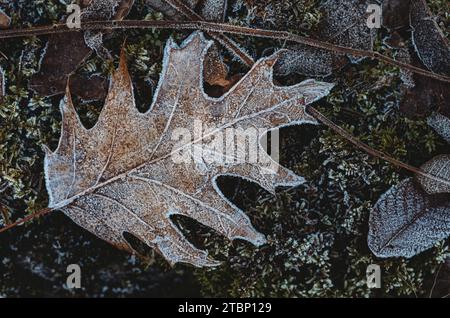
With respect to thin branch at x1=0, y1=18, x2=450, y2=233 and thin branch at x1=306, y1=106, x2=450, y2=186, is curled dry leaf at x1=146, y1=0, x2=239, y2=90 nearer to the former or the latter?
thin branch at x1=0, y1=18, x2=450, y2=233

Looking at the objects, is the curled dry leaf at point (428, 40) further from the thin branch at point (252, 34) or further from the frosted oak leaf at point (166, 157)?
the frosted oak leaf at point (166, 157)

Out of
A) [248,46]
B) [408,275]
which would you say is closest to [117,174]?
[248,46]

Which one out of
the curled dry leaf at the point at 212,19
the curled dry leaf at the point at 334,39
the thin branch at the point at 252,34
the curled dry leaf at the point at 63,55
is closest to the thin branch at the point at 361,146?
the thin branch at the point at 252,34

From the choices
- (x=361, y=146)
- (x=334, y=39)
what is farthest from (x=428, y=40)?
(x=361, y=146)

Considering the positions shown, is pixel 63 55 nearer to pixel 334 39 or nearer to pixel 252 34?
pixel 252 34
